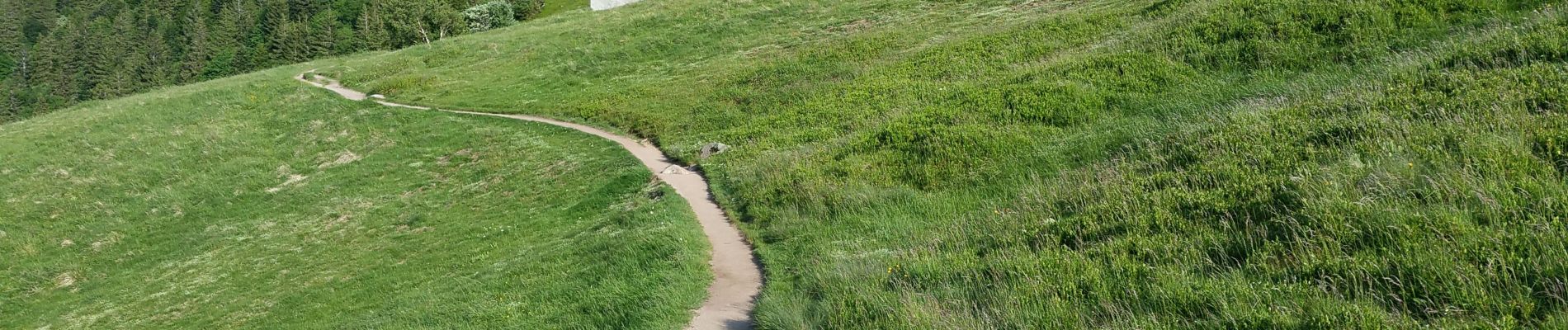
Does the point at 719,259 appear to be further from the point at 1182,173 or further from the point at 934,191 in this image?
the point at 1182,173

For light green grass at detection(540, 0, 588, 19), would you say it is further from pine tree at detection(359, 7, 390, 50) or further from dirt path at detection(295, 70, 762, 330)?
dirt path at detection(295, 70, 762, 330)

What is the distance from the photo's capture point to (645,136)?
2666cm

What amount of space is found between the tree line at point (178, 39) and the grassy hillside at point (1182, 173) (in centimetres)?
7034

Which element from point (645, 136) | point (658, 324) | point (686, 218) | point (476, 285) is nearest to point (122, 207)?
point (645, 136)

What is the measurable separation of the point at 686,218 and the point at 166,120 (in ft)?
136

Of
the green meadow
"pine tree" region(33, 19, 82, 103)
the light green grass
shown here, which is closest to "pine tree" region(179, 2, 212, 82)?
"pine tree" region(33, 19, 82, 103)

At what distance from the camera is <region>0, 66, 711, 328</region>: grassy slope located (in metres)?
12.5

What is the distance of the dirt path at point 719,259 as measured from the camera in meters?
9.77

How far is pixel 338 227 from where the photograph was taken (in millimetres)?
22297

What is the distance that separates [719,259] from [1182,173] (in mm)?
6799

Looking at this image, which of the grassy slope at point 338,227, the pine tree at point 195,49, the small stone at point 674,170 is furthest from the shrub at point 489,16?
the pine tree at point 195,49

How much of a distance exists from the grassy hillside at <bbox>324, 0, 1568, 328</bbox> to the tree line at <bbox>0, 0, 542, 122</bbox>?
7034cm

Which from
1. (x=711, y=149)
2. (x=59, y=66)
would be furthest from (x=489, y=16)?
(x=59, y=66)

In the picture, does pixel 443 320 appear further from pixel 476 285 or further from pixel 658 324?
pixel 658 324
